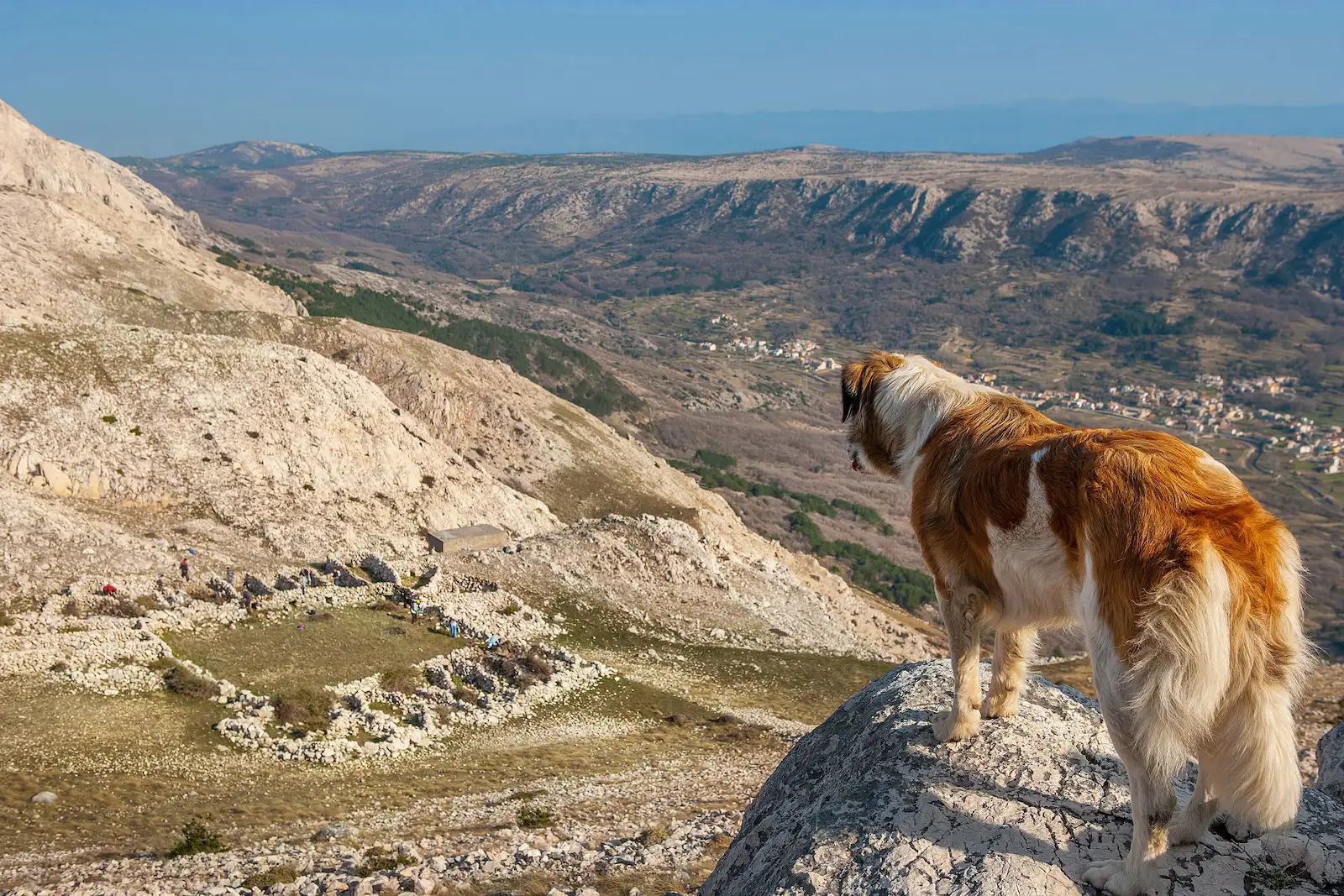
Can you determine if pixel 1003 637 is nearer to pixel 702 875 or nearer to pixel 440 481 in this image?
pixel 702 875

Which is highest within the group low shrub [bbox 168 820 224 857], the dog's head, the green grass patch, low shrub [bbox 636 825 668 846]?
the dog's head

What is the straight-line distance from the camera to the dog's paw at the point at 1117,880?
7203mm

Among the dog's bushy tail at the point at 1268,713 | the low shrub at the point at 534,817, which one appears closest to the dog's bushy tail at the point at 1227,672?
the dog's bushy tail at the point at 1268,713

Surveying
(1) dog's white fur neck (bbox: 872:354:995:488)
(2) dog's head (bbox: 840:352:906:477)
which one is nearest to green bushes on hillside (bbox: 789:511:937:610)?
(2) dog's head (bbox: 840:352:906:477)

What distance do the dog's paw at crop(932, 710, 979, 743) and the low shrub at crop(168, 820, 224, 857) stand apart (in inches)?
571

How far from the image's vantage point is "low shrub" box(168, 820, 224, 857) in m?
17.4

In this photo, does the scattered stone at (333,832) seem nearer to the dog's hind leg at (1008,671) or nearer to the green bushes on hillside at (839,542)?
the dog's hind leg at (1008,671)

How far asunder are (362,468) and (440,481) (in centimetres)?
465

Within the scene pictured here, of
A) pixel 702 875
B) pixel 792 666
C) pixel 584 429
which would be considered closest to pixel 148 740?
pixel 702 875

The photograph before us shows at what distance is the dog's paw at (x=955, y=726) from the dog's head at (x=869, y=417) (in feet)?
8.06

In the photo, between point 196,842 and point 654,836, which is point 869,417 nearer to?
point 654,836

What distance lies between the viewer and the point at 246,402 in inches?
1961

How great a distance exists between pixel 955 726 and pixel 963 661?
2.72 ft

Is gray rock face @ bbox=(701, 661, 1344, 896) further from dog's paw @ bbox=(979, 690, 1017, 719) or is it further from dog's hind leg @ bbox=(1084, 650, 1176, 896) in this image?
dog's hind leg @ bbox=(1084, 650, 1176, 896)
